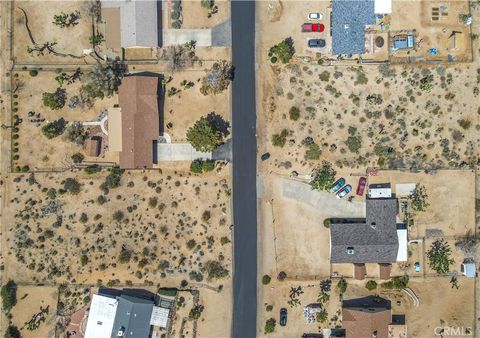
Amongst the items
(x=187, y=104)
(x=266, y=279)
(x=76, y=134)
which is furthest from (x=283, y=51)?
(x=266, y=279)

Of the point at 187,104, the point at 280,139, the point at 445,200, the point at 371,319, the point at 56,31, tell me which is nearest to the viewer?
the point at 371,319

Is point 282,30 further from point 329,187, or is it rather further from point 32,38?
point 32,38

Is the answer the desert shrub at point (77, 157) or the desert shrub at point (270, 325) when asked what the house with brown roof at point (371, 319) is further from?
the desert shrub at point (77, 157)

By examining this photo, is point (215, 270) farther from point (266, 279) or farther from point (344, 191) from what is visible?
point (344, 191)

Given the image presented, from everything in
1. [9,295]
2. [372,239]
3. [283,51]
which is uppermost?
[283,51]

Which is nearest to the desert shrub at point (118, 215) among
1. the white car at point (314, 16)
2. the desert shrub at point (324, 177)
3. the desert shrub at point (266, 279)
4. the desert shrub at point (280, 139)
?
the desert shrub at point (266, 279)

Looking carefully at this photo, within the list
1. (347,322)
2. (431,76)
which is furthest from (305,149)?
(347,322)

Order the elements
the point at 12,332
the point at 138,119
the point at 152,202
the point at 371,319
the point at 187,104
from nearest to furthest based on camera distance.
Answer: the point at 138,119 < the point at 371,319 < the point at 12,332 < the point at 152,202 < the point at 187,104

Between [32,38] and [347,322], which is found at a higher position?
[32,38]
